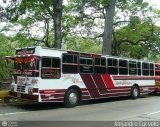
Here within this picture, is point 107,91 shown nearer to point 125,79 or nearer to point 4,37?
point 125,79

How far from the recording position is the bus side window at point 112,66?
17.6m

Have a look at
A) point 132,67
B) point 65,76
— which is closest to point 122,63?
point 132,67

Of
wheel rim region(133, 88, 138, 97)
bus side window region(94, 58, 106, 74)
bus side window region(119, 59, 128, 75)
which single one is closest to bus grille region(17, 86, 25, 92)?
bus side window region(94, 58, 106, 74)

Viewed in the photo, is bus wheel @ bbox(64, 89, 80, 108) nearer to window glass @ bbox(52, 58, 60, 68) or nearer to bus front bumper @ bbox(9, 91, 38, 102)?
window glass @ bbox(52, 58, 60, 68)

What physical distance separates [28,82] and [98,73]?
442 cm

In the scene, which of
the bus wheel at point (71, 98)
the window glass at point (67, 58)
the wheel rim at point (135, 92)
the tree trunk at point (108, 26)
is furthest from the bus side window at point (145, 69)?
the window glass at point (67, 58)

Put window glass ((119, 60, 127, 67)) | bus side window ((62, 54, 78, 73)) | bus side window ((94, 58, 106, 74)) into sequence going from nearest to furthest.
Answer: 1. bus side window ((62, 54, 78, 73))
2. bus side window ((94, 58, 106, 74))
3. window glass ((119, 60, 127, 67))

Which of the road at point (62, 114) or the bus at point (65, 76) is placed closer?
the road at point (62, 114)

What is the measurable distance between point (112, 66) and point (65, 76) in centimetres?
410

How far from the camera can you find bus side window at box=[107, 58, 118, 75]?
1758 centimetres

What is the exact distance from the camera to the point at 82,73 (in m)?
15.7

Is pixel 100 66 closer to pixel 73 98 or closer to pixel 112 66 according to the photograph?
pixel 112 66

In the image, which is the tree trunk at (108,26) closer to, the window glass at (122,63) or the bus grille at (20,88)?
the window glass at (122,63)

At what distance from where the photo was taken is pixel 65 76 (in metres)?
14.6
